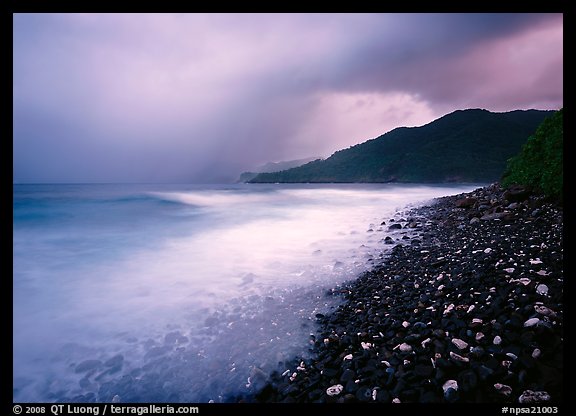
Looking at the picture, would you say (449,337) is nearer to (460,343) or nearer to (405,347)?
(460,343)

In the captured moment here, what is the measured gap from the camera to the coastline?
6.81ft

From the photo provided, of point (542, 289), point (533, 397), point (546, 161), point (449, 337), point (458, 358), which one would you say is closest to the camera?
point (533, 397)

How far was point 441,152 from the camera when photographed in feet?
268

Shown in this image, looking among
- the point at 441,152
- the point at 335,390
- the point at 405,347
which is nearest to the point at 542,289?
the point at 405,347

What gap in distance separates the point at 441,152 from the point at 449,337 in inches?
3744

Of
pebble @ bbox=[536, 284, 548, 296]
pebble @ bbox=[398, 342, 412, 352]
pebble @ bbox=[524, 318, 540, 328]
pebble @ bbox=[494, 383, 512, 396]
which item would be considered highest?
pebble @ bbox=[536, 284, 548, 296]

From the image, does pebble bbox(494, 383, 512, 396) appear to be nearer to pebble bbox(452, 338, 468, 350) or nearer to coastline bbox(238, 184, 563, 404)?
coastline bbox(238, 184, 563, 404)

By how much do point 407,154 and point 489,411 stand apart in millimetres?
104538

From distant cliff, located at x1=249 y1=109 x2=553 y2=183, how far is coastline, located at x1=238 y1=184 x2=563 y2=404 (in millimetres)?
57329

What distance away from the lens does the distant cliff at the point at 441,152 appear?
2589 inches

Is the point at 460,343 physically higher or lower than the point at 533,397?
higher

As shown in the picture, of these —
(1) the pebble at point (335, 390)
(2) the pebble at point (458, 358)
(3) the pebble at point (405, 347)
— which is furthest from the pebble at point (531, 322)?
(1) the pebble at point (335, 390)

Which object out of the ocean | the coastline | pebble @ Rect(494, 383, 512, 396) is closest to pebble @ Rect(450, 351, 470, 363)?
the coastline
